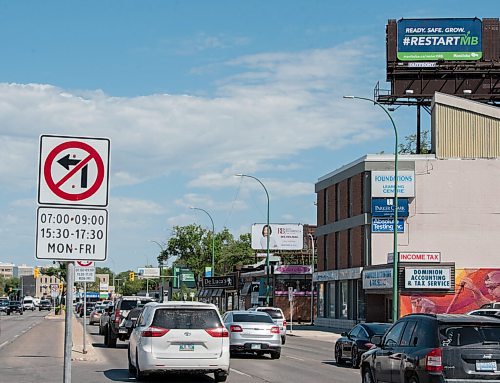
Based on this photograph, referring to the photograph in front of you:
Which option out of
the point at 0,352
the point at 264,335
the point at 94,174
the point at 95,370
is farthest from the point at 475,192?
the point at 94,174

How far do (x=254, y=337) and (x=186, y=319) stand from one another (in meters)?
9.88

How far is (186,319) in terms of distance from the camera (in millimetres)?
19609

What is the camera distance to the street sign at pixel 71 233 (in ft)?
24.8

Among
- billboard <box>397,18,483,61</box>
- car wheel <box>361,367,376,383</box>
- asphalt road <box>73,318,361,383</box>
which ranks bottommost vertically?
asphalt road <box>73,318,361,383</box>

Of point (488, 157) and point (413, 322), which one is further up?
point (488, 157)

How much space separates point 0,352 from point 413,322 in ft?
64.1

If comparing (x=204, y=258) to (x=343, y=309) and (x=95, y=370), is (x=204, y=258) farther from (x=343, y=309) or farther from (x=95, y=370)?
(x=95, y=370)

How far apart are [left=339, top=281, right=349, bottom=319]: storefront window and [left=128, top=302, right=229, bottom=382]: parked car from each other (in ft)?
146

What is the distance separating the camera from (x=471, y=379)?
13.4 meters

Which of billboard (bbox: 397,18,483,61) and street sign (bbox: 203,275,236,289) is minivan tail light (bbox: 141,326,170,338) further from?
street sign (bbox: 203,275,236,289)

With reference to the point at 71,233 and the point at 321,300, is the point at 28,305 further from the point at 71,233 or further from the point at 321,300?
the point at 71,233

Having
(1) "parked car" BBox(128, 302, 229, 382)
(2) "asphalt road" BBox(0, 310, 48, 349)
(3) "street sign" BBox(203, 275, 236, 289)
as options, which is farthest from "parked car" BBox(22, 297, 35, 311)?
(1) "parked car" BBox(128, 302, 229, 382)

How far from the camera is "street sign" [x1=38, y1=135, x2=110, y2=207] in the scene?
24.9 ft

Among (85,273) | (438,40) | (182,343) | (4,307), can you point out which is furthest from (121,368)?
(4,307)
